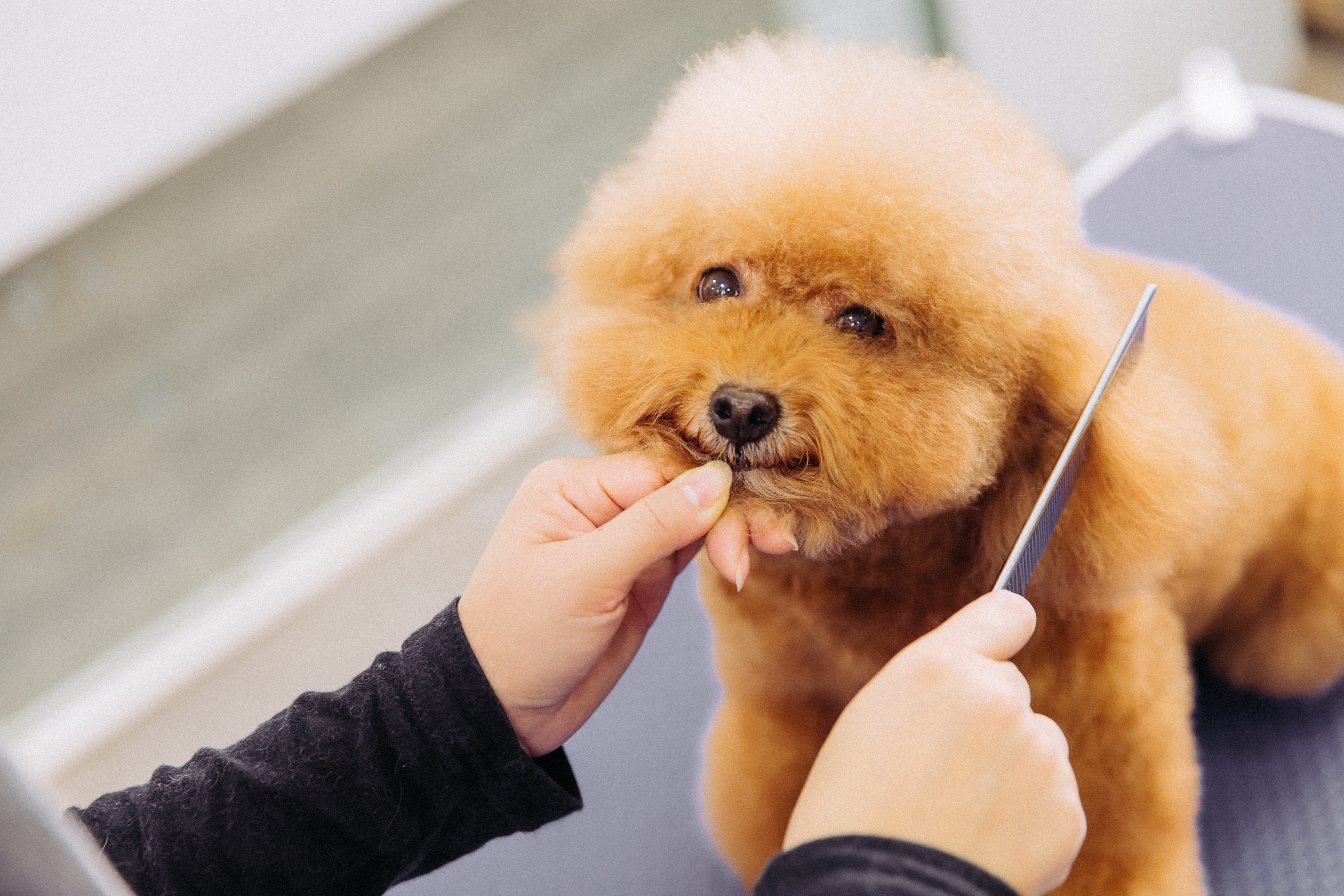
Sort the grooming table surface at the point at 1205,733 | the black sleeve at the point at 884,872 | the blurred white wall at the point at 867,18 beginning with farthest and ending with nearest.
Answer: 1. the blurred white wall at the point at 867,18
2. the grooming table surface at the point at 1205,733
3. the black sleeve at the point at 884,872

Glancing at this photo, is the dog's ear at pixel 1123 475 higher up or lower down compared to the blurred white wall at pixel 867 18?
lower down

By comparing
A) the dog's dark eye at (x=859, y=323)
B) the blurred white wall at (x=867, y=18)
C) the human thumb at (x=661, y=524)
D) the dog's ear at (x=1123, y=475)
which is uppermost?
the blurred white wall at (x=867, y=18)

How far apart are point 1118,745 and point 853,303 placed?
1.15ft

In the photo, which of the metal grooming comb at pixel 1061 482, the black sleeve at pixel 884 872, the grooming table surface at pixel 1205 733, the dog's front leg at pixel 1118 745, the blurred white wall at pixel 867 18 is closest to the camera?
the black sleeve at pixel 884 872

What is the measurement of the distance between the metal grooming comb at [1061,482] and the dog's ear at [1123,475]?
1cm

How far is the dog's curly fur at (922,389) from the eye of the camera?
24.8 inches

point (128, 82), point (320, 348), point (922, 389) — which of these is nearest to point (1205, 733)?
point (922, 389)

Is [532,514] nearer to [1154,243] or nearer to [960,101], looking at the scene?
[960,101]

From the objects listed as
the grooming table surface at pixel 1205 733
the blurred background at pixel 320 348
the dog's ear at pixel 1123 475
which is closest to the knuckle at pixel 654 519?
the dog's ear at pixel 1123 475

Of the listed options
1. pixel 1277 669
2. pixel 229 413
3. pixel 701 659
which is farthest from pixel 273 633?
pixel 1277 669

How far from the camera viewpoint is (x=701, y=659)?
1116mm

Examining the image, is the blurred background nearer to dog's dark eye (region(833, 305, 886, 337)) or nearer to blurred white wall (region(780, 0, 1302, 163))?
blurred white wall (region(780, 0, 1302, 163))

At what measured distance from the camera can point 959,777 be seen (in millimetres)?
498

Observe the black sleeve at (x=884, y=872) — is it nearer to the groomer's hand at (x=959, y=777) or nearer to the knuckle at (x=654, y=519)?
the groomer's hand at (x=959, y=777)
